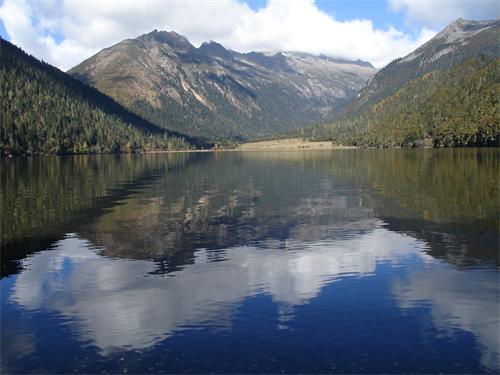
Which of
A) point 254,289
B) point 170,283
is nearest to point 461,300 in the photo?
point 254,289

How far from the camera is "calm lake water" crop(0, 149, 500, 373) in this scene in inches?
872

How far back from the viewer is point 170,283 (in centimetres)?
3319

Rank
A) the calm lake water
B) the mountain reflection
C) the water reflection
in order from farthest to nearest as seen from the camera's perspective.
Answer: the mountain reflection → the water reflection → the calm lake water

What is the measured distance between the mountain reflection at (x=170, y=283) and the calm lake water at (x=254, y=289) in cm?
14

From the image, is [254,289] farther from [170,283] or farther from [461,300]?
[461,300]

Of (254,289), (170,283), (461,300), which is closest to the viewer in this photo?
(461,300)

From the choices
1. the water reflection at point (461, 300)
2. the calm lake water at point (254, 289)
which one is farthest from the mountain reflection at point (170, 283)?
the water reflection at point (461, 300)

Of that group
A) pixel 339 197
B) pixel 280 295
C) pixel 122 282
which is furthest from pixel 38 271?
pixel 339 197

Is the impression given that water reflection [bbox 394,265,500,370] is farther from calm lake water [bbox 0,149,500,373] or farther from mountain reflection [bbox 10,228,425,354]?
mountain reflection [bbox 10,228,425,354]

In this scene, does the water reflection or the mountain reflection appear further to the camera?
the mountain reflection

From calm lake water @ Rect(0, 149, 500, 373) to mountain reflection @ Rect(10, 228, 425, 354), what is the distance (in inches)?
5.7

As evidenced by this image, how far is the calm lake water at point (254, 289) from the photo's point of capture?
72.6ft

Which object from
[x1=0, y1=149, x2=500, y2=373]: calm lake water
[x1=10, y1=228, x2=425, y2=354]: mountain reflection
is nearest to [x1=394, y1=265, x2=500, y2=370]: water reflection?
[x1=0, y1=149, x2=500, y2=373]: calm lake water

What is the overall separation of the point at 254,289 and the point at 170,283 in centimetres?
591
